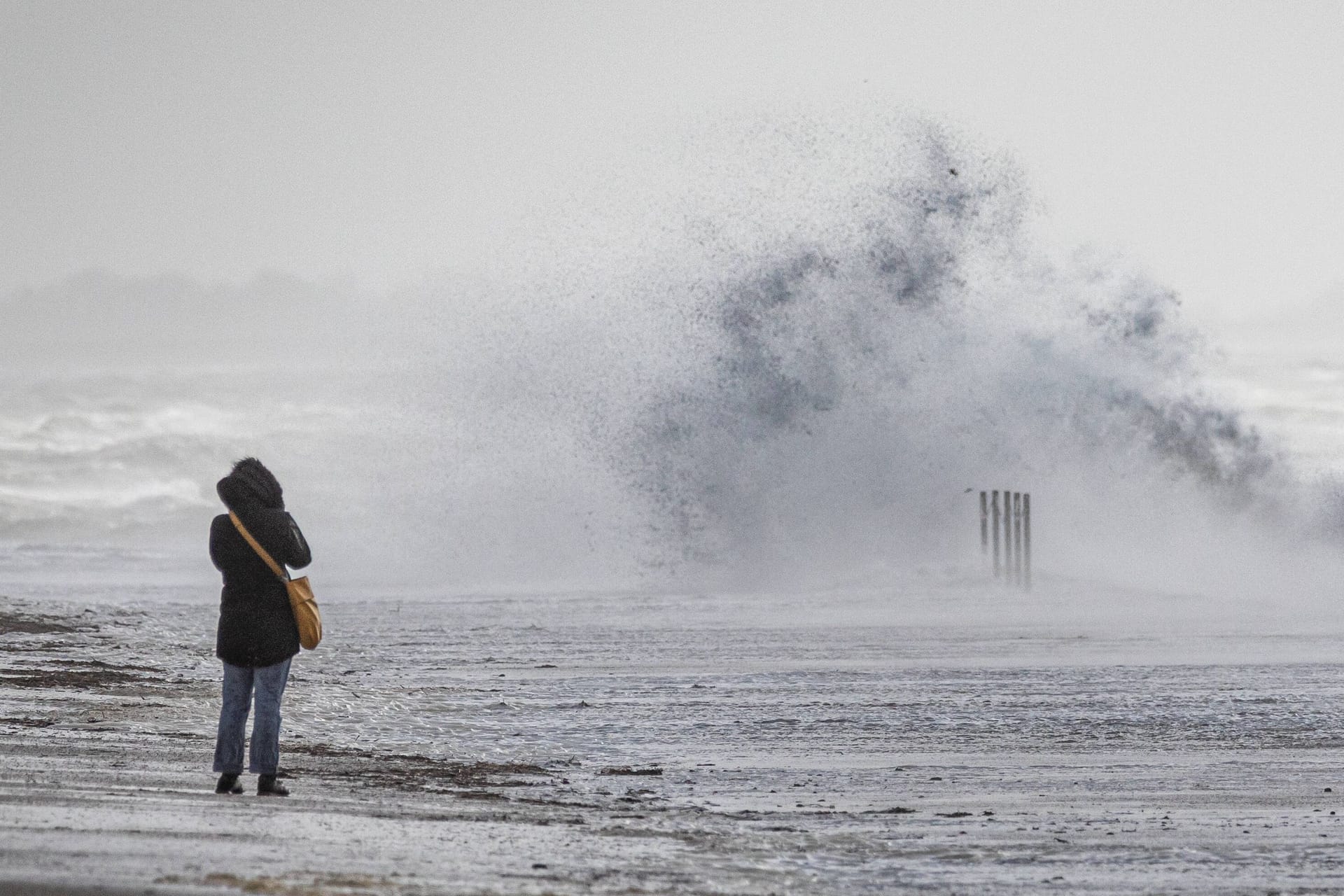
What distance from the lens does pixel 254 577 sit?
8.15 m

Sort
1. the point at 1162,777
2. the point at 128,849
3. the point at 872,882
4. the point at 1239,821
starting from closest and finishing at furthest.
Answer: the point at 128,849
the point at 872,882
the point at 1239,821
the point at 1162,777

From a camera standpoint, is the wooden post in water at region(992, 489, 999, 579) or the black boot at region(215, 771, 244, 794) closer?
the black boot at region(215, 771, 244, 794)

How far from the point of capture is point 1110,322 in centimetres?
3931

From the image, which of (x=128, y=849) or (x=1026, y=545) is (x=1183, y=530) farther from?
(x=128, y=849)

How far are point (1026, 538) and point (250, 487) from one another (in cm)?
2666

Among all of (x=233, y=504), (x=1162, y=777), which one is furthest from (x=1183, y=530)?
(x=233, y=504)

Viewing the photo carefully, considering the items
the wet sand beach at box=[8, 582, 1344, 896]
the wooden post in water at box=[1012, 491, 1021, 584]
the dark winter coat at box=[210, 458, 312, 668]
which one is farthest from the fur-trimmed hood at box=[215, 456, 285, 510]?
the wooden post in water at box=[1012, 491, 1021, 584]

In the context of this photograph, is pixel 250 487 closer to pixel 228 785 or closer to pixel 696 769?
pixel 228 785

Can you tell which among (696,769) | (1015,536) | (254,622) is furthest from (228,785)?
(1015,536)

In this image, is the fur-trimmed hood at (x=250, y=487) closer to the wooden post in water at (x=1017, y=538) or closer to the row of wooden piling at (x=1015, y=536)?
the row of wooden piling at (x=1015, y=536)

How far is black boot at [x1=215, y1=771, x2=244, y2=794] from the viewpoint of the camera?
316 inches

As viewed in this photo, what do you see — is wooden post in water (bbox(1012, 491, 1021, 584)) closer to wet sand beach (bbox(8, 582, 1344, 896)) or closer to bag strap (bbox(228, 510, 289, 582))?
wet sand beach (bbox(8, 582, 1344, 896))

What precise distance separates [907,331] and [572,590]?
10678 mm

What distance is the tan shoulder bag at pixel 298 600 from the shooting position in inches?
319
